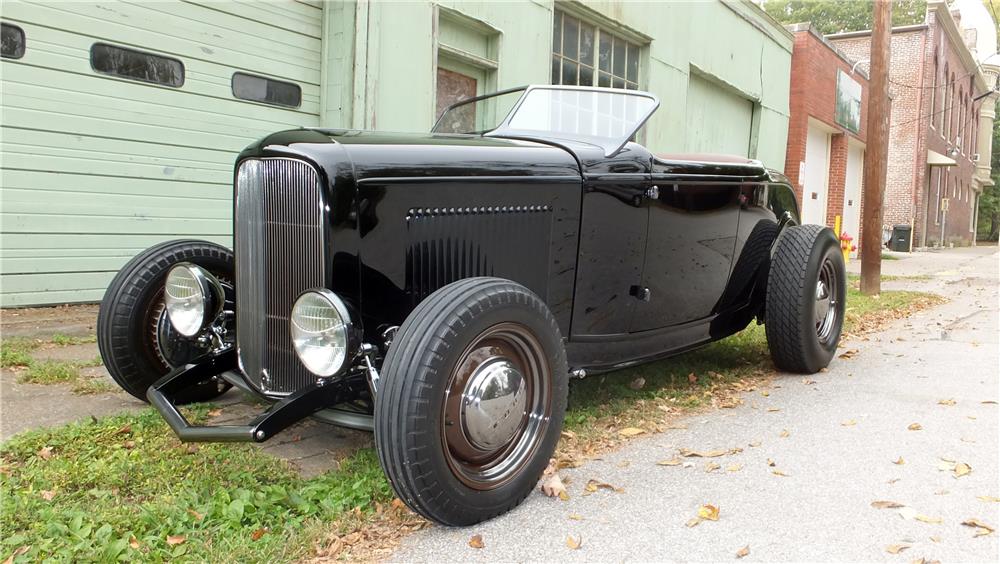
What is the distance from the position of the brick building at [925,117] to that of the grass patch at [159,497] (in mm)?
28234

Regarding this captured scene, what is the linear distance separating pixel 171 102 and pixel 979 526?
243 inches

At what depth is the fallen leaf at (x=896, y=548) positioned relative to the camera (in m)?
2.23

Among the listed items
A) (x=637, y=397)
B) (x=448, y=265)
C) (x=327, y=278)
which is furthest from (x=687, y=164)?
(x=327, y=278)

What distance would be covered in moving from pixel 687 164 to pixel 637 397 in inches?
50.6

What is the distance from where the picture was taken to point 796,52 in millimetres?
16203

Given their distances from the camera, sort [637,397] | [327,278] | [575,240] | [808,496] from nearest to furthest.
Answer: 1. [327,278]
2. [808,496]
3. [575,240]
4. [637,397]

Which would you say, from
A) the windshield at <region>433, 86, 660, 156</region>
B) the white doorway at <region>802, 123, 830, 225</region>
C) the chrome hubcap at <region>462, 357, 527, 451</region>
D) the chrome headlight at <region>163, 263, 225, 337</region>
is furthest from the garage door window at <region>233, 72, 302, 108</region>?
the white doorway at <region>802, 123, 830, 225</region>

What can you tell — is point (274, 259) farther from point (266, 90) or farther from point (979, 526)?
point (266, 90)

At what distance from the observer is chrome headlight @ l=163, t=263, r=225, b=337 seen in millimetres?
2912

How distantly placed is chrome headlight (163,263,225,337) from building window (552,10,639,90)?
710 cm

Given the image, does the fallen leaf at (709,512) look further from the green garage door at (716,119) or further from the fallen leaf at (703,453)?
the green garage door at (716,119)

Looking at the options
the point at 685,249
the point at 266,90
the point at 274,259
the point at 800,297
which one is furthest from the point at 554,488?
the point at 266,90

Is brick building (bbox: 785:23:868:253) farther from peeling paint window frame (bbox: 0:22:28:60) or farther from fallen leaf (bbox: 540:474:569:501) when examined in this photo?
fallen leaf (bbox: 540:474:569:501)

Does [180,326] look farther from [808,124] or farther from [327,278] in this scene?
[808,124]
